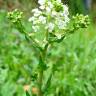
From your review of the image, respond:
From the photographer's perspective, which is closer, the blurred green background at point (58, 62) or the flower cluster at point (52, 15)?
the flower cluster at point (52, 15)

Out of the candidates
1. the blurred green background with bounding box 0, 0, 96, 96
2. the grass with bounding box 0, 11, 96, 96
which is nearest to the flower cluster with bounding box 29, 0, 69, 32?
the blurred green background with bounding box 0, 0, 96, 96

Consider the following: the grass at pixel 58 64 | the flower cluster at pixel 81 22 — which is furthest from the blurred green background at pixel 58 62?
the flower cluster at pixel 81 22

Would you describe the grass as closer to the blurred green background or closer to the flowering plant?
the blurred green background

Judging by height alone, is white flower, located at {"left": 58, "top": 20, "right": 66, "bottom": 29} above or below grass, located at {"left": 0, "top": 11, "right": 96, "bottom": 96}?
below

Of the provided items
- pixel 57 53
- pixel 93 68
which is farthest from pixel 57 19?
pixel 57 53

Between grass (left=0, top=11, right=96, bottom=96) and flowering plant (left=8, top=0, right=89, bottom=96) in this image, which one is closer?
flowering plant (left=8, top=0, right=89, bottom=96)

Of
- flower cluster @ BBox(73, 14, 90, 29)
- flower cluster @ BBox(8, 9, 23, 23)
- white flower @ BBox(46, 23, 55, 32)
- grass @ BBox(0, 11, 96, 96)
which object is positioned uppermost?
grass @ BBox(0, 11, 96, 96)

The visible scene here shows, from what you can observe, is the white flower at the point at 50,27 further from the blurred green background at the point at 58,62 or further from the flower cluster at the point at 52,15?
the blurred green background at the point at 58,62

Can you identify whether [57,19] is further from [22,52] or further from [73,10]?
[22,52]
